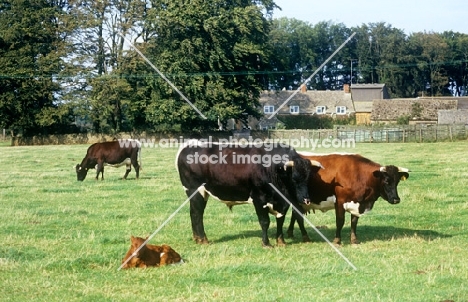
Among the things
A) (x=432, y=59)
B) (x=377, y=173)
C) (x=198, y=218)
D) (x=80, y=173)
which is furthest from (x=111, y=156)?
(x=432, y=59)

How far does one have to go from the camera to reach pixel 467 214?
14586 mm

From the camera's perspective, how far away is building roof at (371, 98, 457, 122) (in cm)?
7710

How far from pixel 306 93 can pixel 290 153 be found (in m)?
86.9

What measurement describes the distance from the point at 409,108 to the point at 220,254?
72114 millimetres

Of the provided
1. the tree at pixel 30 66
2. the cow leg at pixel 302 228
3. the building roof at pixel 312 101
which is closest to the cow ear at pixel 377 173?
the cow leg at pixel 302 228

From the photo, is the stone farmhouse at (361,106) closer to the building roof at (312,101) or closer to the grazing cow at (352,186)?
the building roof at (312,101)

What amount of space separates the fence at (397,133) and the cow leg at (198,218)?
45.5 meters

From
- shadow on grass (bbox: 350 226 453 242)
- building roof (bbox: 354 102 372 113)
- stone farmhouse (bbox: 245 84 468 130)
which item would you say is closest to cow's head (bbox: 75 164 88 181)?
shadow on grass (bbox: 350 226 453 242)

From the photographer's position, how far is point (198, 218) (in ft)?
39.4

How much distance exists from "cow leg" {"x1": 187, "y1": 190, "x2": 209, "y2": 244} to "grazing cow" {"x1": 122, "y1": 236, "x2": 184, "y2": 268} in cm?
196

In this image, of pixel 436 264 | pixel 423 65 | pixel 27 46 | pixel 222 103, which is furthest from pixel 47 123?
pixel 423 65

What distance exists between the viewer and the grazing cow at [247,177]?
1152 cm

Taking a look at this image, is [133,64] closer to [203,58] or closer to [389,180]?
[203,58]

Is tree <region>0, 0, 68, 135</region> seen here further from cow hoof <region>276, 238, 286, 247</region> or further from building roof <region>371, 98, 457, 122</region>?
cow hoof <region>276, 238, 286, 247</region>
